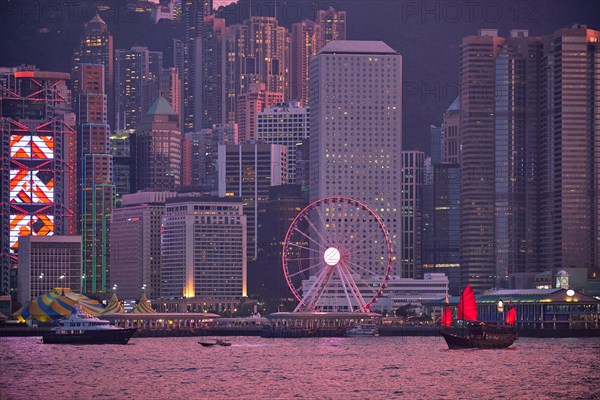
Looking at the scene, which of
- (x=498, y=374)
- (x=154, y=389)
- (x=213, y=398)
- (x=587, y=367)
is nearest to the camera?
(x=213, y=398)

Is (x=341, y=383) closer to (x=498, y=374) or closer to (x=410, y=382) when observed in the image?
(x=410, y=382)

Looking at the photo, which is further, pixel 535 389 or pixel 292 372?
pixel 292 372

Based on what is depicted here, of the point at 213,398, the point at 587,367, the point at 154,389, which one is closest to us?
the point at 213,398

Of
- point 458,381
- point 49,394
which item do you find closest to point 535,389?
point 458,381

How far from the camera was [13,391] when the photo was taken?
531 ft

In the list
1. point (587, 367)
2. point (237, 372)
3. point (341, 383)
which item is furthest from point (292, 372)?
point (587, 367)

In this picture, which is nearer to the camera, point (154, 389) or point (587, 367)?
point (154, 389)

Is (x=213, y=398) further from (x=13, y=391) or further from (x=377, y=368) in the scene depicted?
(x=377, y=368)

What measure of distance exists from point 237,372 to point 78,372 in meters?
17.7

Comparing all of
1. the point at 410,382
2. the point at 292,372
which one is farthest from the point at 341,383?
the point at 292,372

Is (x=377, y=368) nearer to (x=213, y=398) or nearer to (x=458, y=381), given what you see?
(x=458, y=381)

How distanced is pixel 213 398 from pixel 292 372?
120 ft

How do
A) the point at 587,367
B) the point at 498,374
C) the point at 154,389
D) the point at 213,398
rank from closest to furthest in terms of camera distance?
1. the point at 213,398
2. the point at 154,389
3. the point at 498,374
4. the point at 587,367

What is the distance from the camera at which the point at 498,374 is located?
599 feet
